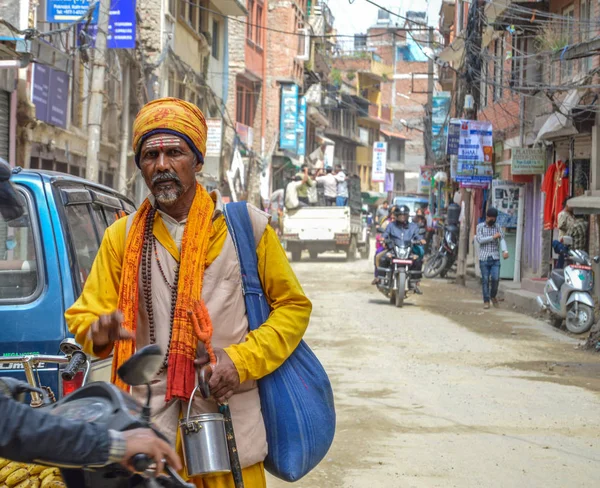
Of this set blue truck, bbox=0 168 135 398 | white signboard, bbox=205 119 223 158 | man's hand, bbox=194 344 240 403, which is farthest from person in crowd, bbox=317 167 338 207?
man's hand, bbox=194 344 240 403

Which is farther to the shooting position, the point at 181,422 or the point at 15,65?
the point at 15,65

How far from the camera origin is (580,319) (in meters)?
13.3

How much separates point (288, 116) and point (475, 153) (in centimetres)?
2673

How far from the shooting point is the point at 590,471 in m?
6.10

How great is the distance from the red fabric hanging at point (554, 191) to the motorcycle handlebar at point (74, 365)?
16267mm

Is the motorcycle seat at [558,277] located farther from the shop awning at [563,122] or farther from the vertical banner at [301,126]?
the vertical banner at [301,126]

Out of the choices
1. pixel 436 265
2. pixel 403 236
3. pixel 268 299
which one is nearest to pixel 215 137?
pixel 436 265

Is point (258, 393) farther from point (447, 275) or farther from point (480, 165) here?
point (447, 275)

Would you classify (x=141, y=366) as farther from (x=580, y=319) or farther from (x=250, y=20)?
(x=250, y=20)

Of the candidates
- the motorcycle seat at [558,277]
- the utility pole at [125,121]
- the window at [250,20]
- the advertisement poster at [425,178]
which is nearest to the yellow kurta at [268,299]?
the motorcycle seat at [558,277]

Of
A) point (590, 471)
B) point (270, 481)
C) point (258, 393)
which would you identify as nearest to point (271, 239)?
point (258, 393)

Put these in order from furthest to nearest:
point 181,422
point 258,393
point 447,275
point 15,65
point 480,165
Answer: point 447,275 < point 480,165 < point 15,65 < point 258,393 < point 181,422

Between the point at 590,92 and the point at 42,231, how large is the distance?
1388cm

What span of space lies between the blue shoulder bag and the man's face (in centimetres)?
18
